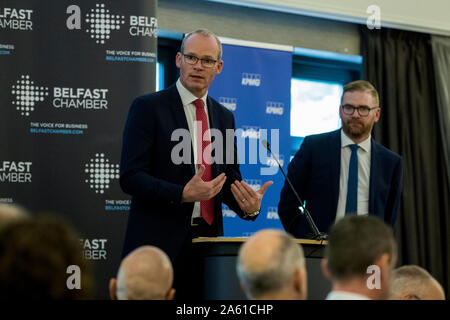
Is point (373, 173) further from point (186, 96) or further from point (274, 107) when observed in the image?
point (274, 107)

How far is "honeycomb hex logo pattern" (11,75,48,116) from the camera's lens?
427 centimetres

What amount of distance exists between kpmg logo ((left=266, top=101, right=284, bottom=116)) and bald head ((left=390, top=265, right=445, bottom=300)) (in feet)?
12.5

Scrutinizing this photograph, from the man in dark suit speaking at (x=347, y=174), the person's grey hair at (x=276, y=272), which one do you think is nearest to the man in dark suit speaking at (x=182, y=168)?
the man in dark suit speaking at (x=347, y=174)

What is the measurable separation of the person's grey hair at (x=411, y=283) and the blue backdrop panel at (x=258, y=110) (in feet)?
11.3

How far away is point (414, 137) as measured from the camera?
6.74m

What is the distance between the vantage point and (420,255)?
Result: 21.7 feet

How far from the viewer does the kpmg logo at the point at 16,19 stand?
4.31 m

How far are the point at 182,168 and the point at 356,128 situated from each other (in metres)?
1.33

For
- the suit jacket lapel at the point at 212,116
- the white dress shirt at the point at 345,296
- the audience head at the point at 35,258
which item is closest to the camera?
the audience head at the point at 35,258

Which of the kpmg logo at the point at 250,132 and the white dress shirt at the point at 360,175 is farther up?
the kpmg logo at the point at 250,132

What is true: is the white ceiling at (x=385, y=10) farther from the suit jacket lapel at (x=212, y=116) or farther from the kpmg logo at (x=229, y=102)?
the suit jacket lapel at (x=212, y=116)

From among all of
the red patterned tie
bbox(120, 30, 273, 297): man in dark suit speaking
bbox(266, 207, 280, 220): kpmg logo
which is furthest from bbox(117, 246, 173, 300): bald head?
bbox(266, 207, 280, 220): kpmg logo

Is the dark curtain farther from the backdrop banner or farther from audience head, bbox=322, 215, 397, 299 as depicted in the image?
audience head, bbox=322, 215, 397, 299

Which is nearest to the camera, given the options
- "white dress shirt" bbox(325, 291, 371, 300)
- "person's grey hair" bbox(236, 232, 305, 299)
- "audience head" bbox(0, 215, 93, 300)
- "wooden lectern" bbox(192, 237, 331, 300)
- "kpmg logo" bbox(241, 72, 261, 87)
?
"audience head" bbox(0, 215, 93, 300)
